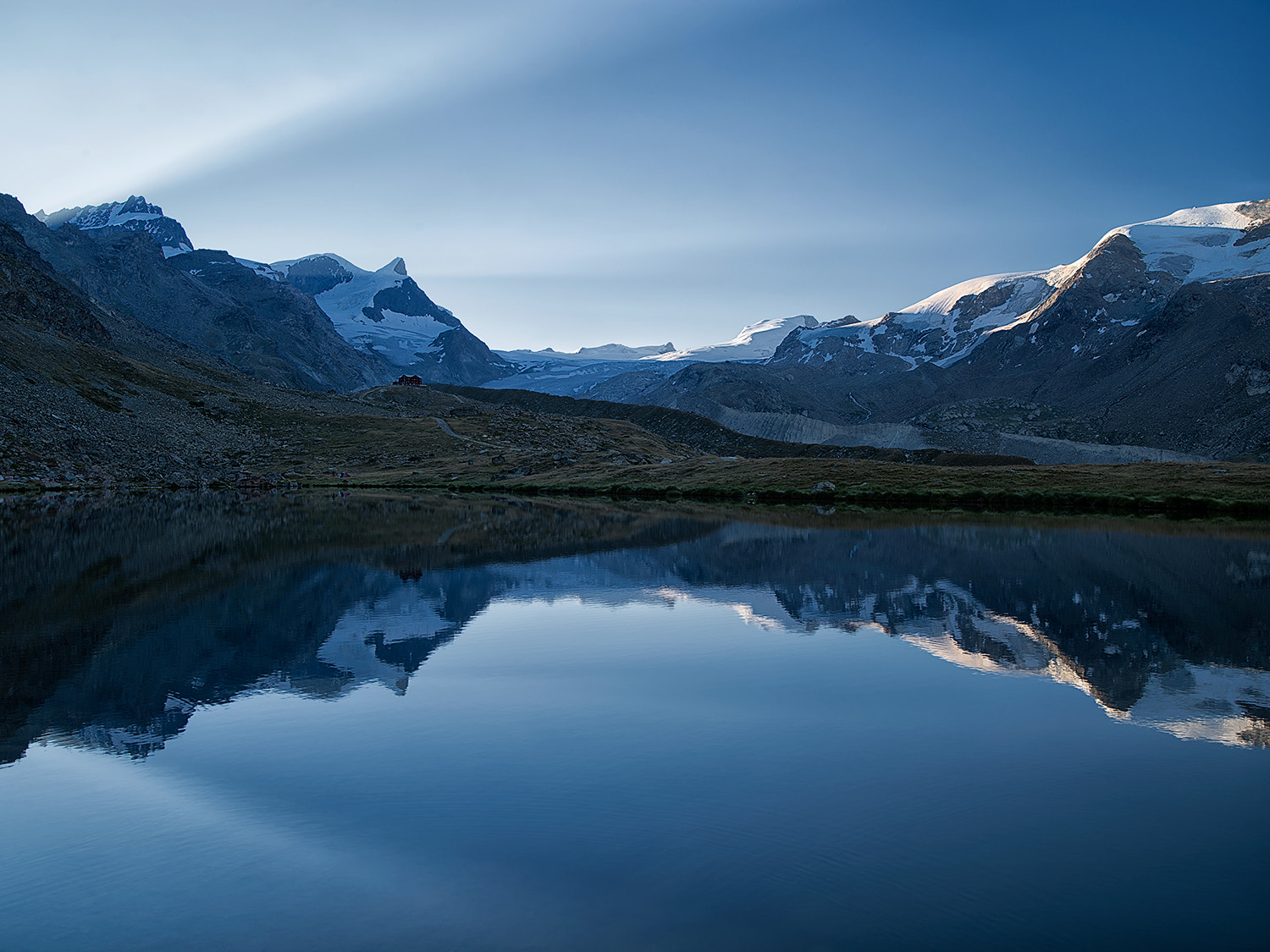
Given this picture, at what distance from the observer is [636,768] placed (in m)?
11.5

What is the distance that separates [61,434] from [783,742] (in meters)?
105

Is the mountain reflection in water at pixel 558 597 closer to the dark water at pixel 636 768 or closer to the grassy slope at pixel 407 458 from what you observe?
the dark water at pixel 636 768

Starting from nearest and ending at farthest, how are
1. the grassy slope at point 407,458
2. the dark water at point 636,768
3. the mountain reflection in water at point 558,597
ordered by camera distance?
the dark water at point 636,768
the mountain reflection in water at point 558,597
the grassy slope at point 407,458

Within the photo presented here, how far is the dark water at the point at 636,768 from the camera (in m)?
7.88

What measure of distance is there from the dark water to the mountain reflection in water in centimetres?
15

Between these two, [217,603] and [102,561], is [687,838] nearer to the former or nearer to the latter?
[217,603]

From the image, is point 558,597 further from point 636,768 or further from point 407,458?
point 407,458

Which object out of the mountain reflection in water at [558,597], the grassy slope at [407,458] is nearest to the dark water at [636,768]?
the mountain reflection in water at [558,597]

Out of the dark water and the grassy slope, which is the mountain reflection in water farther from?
the grassy slope

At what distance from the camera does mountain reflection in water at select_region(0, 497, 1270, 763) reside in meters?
15.3

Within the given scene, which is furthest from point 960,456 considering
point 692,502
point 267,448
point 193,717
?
point 193,717

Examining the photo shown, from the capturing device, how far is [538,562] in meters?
34.2

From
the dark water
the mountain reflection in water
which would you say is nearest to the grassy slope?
the mountain reflection in water

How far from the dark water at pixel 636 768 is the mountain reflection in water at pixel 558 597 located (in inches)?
5.9
